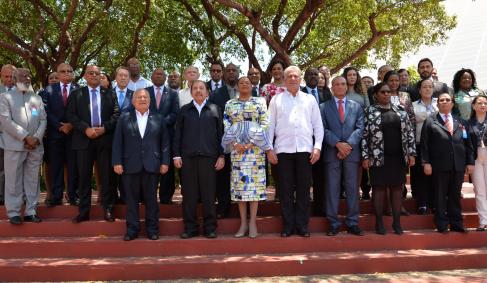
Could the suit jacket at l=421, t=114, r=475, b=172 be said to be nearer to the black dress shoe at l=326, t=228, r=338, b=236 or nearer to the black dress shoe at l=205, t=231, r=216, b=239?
the black dress shoe at l=326, t=228, r=338, b=236

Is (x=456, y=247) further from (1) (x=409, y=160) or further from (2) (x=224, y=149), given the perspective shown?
(2) (x=224, y=149)

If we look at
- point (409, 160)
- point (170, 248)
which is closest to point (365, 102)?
point (409, 160)

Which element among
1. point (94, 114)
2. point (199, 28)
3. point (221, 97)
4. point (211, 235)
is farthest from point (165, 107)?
point (199, 28)

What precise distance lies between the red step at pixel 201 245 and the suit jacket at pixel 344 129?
1024 millimetres

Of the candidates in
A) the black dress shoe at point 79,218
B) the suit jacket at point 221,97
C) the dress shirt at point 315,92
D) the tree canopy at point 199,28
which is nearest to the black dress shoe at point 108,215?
the black dress shoe at point 79,218

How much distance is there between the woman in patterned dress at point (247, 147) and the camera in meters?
5.45

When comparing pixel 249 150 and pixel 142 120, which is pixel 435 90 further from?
pixel 142 120

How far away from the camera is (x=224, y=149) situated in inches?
223

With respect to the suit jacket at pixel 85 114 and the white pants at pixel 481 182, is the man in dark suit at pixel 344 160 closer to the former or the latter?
the white pants at pixel 481 182

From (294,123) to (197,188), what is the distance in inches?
56.4

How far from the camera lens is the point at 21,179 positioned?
5836mm

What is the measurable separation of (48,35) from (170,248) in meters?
10.7

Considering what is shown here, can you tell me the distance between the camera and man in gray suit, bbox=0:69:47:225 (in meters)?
5.74

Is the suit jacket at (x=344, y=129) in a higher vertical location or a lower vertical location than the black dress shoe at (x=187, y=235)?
higher
